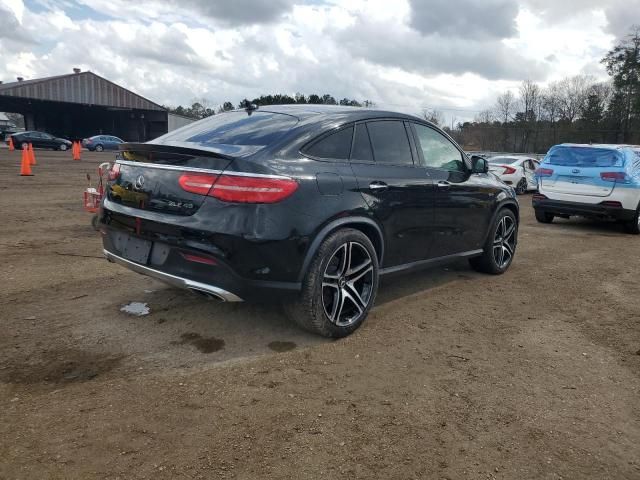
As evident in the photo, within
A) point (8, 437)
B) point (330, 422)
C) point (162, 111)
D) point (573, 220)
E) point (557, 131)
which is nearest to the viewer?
point (8, 437)

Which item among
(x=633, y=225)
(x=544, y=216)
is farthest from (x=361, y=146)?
(x=544, y=216)

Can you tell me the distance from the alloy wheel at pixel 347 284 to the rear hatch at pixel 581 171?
7.20 metres

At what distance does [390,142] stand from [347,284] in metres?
1.36

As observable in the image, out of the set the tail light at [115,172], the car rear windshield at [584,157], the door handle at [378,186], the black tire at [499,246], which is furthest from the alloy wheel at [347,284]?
the car rear windshield at [584,157]

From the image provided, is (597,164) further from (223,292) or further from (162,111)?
(162,111)

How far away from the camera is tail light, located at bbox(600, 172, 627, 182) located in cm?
920

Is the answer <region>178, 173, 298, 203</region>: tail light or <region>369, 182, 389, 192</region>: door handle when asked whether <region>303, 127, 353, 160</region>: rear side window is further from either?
<region>178, 173, 298, 203</region>: tail light

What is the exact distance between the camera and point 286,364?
3.45m

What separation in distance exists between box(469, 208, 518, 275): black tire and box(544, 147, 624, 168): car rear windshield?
4.41 m

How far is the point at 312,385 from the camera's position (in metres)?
3.18

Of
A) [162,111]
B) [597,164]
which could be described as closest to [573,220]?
[597,164]

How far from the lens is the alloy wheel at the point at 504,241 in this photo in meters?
6.01

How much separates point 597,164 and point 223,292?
859cm

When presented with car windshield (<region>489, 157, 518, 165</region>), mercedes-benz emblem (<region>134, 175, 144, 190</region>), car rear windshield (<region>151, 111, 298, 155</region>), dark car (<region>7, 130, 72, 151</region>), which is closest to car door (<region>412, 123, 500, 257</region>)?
car rear windshield (<region>151, 111, 298, 155</region>)
